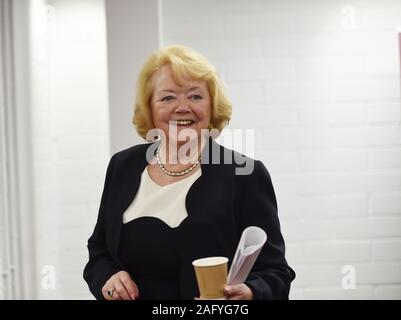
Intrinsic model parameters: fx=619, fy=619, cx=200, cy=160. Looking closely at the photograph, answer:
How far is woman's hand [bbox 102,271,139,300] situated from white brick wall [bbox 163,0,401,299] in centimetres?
55

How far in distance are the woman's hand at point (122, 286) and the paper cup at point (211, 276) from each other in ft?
0.66

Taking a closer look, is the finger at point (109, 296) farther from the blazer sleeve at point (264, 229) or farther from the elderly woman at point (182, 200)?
the blazer sleeve at point (264, 229)

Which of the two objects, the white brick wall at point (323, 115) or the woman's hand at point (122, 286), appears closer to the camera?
the woman's hand at point (122, 286)

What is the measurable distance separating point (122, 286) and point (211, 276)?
0.93 ft

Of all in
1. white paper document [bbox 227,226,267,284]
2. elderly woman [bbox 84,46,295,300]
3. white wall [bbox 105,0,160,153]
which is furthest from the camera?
white wall [bbox 105,0,160,153]

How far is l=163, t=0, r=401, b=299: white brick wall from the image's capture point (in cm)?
203

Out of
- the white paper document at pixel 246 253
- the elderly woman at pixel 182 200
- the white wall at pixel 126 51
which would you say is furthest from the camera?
the white wall at pixel 126 51

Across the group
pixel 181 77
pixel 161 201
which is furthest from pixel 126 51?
pixel 161 201

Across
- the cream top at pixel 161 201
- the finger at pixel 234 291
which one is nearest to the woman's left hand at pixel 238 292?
the finger at pixel 234 291

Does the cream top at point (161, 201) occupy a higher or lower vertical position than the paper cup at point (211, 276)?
higher

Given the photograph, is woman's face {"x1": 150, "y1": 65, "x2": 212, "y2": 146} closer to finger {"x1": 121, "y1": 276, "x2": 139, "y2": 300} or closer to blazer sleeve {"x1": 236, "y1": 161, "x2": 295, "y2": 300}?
blazer sleeve {"x1": 236, "y1": 161, "x2": 295, "y2": 300}

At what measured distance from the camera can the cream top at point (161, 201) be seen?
181cm

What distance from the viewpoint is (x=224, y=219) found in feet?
5.88

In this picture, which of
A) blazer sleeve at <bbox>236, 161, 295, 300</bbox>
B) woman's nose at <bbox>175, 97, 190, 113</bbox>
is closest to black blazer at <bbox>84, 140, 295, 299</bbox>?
blazer sleeve at <bbox>236, 161, 295, 300</bbox>
